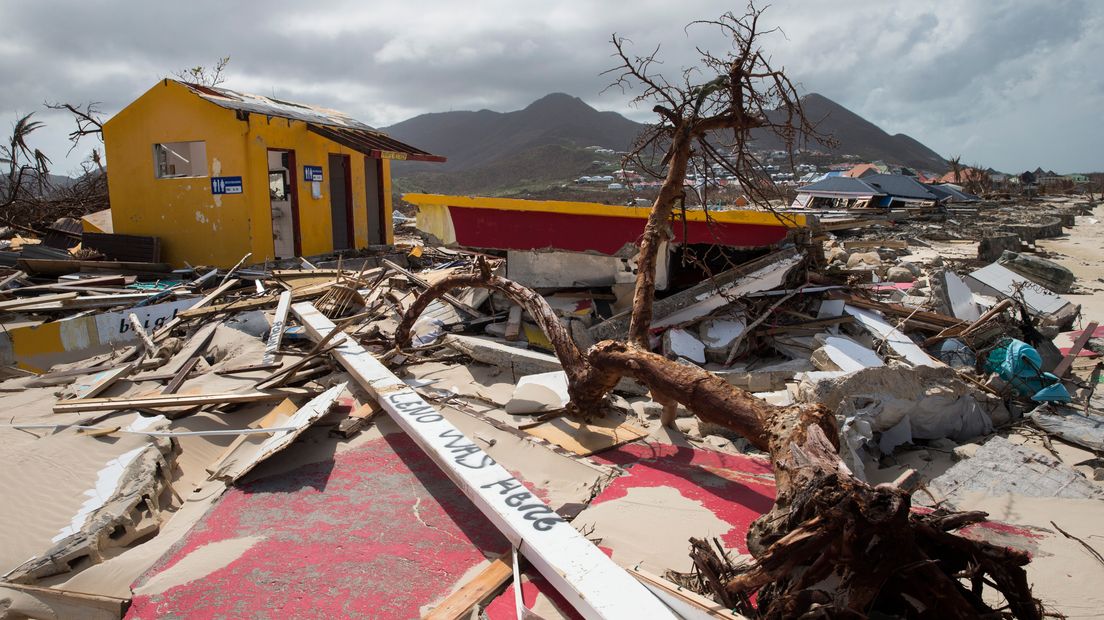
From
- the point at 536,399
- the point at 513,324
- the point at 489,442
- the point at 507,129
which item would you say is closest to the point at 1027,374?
the point at 536,399

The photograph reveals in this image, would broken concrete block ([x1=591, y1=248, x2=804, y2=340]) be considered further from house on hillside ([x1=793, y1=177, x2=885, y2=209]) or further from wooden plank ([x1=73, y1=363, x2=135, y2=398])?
house on hillside ([x1=793, y1=177, x2=885, y2=209])

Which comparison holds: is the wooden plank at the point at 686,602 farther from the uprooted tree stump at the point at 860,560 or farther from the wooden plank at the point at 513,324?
the wooden plank at the point at 513,324

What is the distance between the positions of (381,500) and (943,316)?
242 inches

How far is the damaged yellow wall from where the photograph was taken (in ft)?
41.0

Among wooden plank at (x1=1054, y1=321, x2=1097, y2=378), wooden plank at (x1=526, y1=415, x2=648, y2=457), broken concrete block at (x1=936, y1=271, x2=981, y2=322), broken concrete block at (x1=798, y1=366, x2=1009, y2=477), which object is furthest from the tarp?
wooden plank at (x1=526, y1=415, x2=648, y2=457)

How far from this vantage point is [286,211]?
14297mm

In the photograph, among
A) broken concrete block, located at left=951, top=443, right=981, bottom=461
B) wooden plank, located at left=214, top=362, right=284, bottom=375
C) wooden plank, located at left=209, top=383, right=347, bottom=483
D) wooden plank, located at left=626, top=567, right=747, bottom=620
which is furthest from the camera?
wooden plank, located at left=214, top=362, right=284, bottom=375

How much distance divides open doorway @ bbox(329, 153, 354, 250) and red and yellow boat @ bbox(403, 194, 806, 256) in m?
7.04

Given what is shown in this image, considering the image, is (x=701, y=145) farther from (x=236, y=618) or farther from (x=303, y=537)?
(x=236, y=618)

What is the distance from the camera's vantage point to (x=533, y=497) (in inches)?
128

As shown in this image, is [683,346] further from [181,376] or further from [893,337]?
[181,376]

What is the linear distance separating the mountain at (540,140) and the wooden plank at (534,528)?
133ft

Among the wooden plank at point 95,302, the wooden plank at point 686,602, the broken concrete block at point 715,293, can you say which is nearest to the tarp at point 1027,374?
the broken concrete block at point 715,293

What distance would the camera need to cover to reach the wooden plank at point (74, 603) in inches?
111
